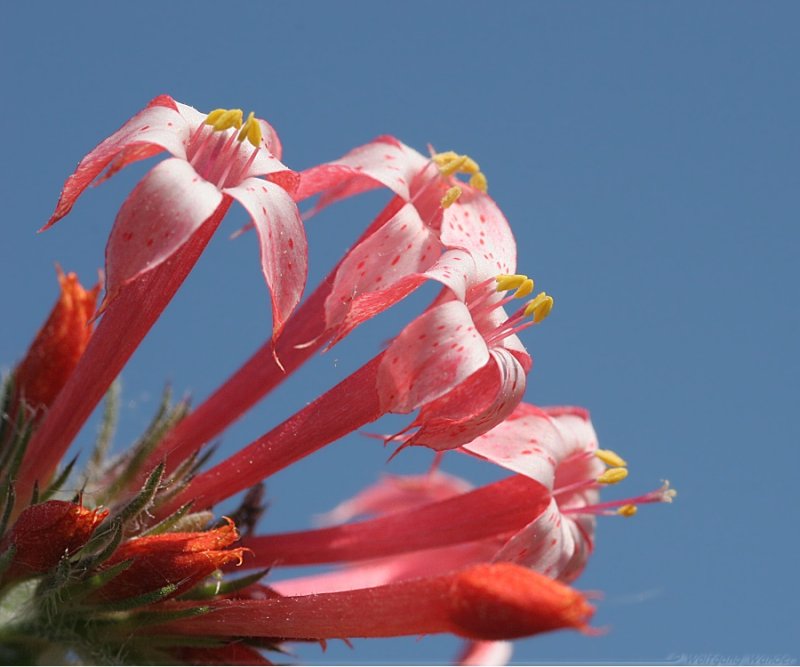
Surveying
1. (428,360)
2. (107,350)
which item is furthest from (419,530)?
(107,350)

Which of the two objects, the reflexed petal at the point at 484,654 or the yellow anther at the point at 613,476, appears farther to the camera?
the reflexed petal at the point at 484,654

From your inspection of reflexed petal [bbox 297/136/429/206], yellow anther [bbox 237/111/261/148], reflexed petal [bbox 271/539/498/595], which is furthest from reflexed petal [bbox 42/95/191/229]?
reflexed petal [bbox 271/539/498/595]

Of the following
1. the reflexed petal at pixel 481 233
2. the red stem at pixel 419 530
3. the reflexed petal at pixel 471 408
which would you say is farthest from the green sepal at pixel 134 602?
the reflexed petal at pixel 481 233

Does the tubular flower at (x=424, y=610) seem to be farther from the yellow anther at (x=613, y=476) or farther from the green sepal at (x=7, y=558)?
the yellow anther at (x=613, y=476)

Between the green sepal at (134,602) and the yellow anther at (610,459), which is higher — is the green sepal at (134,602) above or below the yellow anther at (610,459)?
below

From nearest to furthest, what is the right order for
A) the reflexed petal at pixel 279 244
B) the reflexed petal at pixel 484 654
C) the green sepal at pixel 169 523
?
the reflexed petal at pixel 279 244
the green sepal at pixel 169 523
the reflexed petal at pixel 484 654

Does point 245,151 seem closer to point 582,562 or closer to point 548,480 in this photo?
point 548,480

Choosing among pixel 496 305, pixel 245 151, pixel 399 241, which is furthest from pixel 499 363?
pixel 245 151
